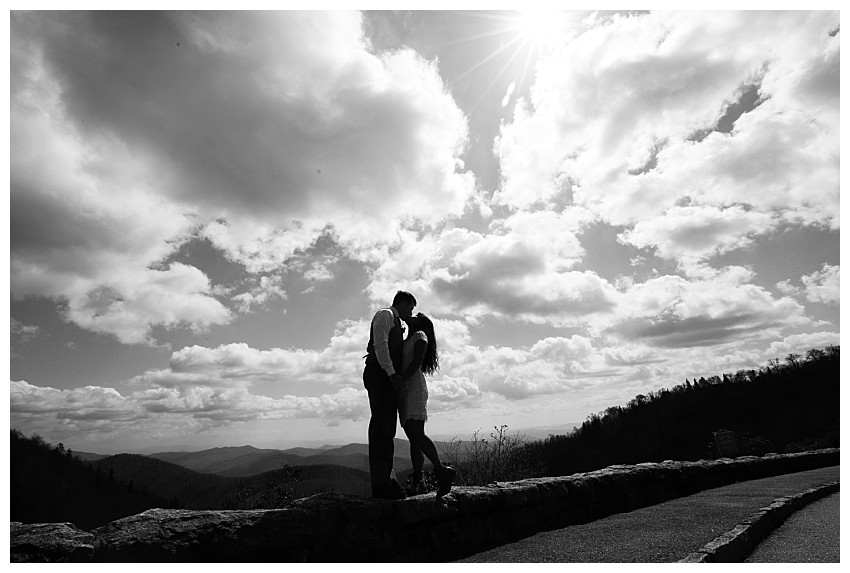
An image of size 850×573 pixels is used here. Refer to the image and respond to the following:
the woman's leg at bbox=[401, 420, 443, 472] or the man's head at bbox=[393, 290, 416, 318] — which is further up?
the man's head at bbox=[393, 290, 416, 318]

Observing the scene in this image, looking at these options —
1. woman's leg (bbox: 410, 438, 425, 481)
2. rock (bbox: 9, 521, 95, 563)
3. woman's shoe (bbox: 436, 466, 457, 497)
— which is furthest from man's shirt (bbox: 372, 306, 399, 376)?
rock (bbox: 9, 521, 95, 563)

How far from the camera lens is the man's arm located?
3.74 m

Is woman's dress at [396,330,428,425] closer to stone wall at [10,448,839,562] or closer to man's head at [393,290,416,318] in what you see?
man's head at [393,290,416,318]

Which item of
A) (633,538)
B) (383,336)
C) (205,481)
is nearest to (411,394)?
(383,336)

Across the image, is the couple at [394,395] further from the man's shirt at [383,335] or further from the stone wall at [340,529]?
the stone wall at [340,529]

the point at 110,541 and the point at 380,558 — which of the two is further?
the point at 380,558

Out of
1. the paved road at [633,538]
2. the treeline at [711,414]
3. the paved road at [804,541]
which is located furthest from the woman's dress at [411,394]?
the treeline at [711,414]

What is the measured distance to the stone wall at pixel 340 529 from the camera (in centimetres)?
234

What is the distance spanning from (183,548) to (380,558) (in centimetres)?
126

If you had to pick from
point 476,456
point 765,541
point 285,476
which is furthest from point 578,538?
point 285,476

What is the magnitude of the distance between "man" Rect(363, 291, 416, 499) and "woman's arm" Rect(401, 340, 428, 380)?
7 centimetres

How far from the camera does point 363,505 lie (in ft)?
10.3

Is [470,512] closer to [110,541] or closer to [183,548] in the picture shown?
[183,548]

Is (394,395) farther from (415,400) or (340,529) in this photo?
(340,529)
